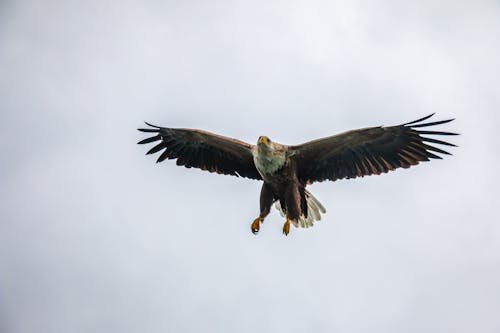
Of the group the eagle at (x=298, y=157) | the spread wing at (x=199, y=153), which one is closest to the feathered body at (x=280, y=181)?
the eagle at (x=298, y=157)

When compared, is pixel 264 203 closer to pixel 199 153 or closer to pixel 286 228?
pixel 286 228

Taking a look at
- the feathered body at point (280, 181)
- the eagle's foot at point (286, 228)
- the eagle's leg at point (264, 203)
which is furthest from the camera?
the eagle's foot at point (286, 228)

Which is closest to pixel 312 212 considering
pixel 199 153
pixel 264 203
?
pixel 264 203

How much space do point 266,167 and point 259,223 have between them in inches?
39.7

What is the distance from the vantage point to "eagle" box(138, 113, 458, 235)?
10.6 metres

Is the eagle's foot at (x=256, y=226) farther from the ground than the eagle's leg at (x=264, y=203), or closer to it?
closer to it

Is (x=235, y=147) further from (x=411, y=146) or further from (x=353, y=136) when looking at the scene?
(x=411, y=146)

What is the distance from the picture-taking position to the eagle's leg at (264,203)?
1095 cm

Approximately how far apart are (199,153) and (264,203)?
4.50ft

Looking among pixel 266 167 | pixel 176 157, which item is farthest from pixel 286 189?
pixel 176 157

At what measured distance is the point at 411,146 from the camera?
1082cm

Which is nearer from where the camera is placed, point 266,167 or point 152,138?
point 266,167

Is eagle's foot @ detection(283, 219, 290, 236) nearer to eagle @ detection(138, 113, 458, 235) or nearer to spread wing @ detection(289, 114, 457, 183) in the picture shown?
eagle @ detection(138, 113, 458, 235)

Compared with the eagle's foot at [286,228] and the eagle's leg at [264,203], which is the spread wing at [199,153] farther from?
the eagle's foot at [286,228]
